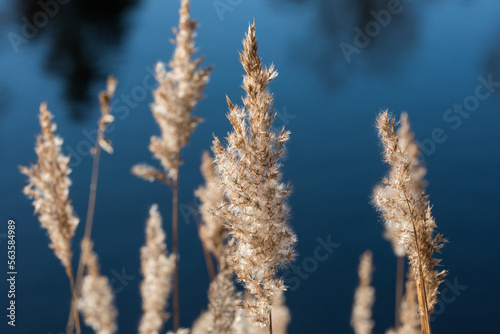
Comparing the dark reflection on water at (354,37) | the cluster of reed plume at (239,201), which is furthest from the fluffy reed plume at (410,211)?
the dark reflection on water at (354,37)

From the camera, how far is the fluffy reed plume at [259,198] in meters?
1.73

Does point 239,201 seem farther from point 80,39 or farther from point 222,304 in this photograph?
point 80,39

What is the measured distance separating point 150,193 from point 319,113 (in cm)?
400

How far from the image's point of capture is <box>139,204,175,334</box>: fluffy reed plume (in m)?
2.02

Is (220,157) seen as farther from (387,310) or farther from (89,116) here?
(89,116)

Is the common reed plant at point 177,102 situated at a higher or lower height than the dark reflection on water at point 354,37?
lower

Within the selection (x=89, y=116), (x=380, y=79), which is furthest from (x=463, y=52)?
(x=89, y=116)

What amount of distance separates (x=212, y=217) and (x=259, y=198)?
226 millimetres

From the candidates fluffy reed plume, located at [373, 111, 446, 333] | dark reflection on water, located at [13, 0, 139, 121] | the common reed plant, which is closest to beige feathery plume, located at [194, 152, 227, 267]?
the common reed plant

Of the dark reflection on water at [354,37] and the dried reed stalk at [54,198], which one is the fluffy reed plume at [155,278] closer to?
the dried reed stalk at [54,198]

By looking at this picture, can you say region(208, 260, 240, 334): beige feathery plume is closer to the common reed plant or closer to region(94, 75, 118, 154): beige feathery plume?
the common reed plant

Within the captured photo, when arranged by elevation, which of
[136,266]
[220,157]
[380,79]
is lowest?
[220,157]

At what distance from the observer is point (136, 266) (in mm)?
7785

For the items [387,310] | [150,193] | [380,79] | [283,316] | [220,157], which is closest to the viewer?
[220,157]
